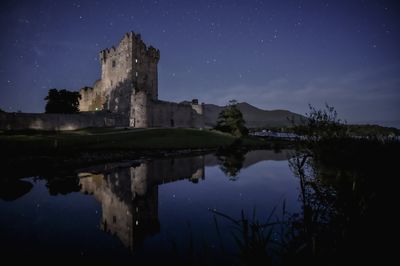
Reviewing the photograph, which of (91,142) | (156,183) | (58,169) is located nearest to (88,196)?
(156,183)

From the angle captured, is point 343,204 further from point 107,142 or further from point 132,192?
point 107,142

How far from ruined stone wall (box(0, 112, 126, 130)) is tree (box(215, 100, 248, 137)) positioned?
2435 centimetres

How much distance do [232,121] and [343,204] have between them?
170ft

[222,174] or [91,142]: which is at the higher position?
[91,142]

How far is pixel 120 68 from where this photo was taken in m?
62.7

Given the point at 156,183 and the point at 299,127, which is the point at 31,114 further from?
the point at 299,127

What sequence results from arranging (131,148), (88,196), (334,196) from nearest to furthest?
(334,196) < (88,196) < (131,148)

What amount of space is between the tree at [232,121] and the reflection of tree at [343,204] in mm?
46062

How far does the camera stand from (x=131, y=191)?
14.3m

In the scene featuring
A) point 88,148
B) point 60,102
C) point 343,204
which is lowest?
point 343,204

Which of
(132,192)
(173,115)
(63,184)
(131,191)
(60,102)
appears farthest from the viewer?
(173,115)

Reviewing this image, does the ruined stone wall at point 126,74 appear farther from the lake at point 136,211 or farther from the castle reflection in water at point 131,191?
the lake at point 136,211

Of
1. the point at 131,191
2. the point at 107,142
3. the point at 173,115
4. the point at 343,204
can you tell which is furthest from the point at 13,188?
the point at 173,115

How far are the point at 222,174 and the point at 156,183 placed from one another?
19.6 feet
